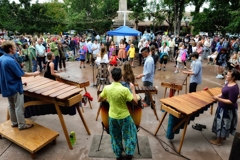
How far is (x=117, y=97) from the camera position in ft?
9.57

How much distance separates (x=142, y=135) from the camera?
4.30 meters

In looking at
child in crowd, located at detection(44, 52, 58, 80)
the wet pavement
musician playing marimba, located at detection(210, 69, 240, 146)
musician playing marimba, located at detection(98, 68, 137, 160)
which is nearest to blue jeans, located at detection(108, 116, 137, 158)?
musician playing marimba, located at detection(98, 68, 137, 160)

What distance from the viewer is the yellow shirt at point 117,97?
291 centimetres

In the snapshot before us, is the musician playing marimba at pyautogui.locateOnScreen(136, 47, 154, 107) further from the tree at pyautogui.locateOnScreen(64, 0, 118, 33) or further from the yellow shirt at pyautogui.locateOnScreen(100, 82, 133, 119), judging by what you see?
the tree at pyautogui.locateOnScreen(64, 0, 118, 33)

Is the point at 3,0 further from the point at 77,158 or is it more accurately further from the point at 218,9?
the point at 77,158

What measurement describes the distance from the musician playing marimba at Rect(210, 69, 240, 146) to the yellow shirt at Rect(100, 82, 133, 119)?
1.88 metres

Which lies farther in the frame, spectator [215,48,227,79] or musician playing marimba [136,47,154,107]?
spectator [215,48,227,79]

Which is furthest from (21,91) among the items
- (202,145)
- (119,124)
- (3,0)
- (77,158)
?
(3,0)

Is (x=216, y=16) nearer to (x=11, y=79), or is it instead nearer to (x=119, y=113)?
(x=119, y=113)

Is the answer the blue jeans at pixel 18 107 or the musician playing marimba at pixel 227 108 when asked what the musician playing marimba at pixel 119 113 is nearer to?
the blue jeans at pixel 18 107

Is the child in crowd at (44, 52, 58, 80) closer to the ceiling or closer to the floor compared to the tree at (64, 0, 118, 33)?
closer to the floor

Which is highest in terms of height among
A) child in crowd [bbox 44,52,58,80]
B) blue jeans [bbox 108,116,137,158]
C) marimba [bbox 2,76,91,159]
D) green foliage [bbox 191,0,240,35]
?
A: green foliage [bbox 191,0,240,35]

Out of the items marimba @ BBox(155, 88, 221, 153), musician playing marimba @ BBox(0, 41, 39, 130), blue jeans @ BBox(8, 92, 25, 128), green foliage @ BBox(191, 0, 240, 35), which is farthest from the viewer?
green foliage @ BBox(191, 0, 240, 35)

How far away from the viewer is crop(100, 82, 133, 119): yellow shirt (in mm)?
2914
